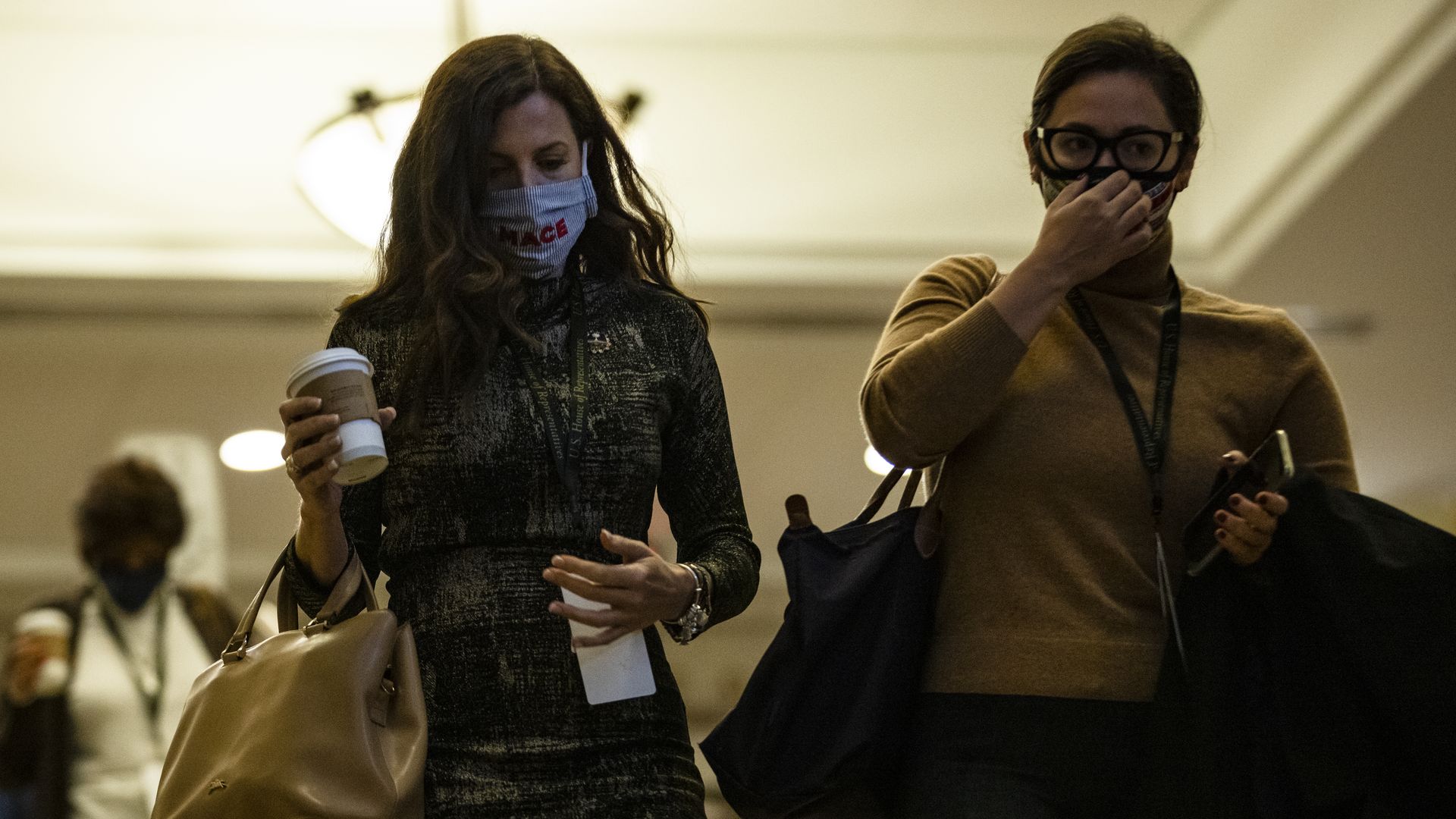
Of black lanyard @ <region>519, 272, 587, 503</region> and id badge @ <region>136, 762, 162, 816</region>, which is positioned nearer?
black lanyard @ <region>519, 272, 587, 503</region>

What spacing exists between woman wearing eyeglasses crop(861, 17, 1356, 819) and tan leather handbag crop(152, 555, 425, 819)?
710 mm

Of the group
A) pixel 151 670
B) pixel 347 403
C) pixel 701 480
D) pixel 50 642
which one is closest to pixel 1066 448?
pixel 701 480

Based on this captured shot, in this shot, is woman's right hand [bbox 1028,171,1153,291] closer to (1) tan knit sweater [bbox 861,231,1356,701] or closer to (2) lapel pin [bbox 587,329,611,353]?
(1) tan knit sweater [bbox 861,231,1356,701]

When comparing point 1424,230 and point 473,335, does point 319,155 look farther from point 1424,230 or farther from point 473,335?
point 1424,230

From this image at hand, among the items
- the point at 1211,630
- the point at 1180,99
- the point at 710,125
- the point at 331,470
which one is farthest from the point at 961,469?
the point at 710,125

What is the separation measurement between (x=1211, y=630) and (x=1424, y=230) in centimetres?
580

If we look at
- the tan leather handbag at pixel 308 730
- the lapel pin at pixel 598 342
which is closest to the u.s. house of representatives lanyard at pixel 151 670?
the tan leather handbag at pixel 308 730

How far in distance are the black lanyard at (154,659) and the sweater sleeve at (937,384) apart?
2984 mm

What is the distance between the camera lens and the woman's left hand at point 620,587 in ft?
6.09

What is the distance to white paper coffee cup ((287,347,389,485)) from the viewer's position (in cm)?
185

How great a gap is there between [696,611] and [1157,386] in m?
0.78

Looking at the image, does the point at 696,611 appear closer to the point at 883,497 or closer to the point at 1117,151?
the point at 883,497

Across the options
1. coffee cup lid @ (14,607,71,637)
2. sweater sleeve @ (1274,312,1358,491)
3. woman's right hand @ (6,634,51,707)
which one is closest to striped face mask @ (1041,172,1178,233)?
sweater sleeve @ (1274,312,1358,491)

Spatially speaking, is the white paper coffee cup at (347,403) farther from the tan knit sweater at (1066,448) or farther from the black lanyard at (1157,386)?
the black lanyard at (1157,386)
